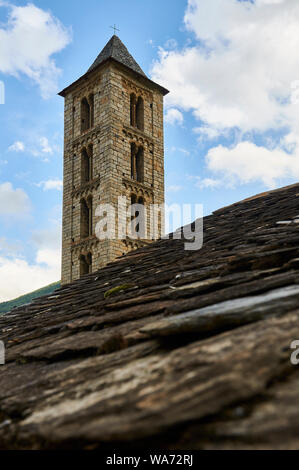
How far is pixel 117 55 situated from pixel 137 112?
9.90 ft

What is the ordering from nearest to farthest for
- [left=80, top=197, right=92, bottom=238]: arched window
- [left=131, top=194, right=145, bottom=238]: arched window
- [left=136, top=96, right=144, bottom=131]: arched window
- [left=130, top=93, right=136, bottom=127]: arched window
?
[left=131, top=194, right=145, bottom=238]: arched window, [left=80, top=197, right=92, bottom=238]: arched window, [left=130, top=93, right=136, bottom=127]: arched window, [left=136, top=96, right=144, bottom=131]: arched window

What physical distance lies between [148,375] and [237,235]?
11.3 ft

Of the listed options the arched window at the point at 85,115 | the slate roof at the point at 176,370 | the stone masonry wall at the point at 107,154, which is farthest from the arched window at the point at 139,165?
the slate roof at the point at 176,370

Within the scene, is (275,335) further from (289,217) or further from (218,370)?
(289,217)

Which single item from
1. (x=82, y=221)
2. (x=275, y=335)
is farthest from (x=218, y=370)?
(x=82, y=221)

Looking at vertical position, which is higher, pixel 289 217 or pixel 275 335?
pixel 289 217

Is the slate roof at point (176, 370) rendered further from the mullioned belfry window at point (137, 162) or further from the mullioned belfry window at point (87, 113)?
the mullioned belfry window at point (87, 113)

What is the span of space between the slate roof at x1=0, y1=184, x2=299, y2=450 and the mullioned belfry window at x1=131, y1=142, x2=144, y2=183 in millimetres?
19201

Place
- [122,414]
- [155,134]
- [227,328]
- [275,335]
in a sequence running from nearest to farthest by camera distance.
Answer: [122,414] < [275,335] < [227,328] < [155,134]

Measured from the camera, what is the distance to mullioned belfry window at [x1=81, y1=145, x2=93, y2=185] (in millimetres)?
22344

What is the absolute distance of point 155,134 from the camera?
23750 millimetres

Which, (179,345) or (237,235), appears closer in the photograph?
(179,345)

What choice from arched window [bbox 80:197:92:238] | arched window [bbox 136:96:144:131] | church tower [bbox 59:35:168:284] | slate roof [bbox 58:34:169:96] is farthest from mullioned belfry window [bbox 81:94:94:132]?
arched window [bbox 80:197:92:238]

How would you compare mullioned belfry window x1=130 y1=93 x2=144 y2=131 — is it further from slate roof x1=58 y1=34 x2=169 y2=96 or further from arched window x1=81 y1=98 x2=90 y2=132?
arched window x1=81 y1=98 x2=90 y2=132
